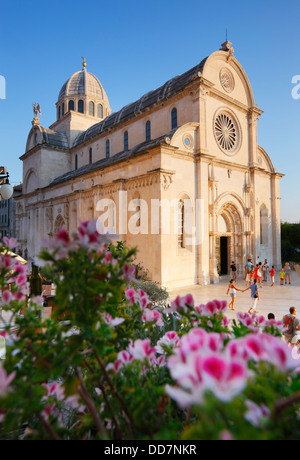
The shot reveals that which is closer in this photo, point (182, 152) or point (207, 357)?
point (207, 357)

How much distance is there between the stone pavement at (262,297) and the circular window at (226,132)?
31.5 feet

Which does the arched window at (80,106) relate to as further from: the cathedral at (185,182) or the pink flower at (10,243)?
the pink flower at (10,243)

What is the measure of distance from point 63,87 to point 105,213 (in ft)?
83.3

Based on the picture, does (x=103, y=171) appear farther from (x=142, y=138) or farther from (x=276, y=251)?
Result: (x=276, y=251)

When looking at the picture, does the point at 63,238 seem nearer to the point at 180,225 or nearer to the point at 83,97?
the point at 180,225

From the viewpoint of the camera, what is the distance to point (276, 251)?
73.4ft

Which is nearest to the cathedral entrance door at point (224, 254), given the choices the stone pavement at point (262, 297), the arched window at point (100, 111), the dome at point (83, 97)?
the stone pavement at point (262, 297)

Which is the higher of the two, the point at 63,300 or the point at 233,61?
the point at 233,61

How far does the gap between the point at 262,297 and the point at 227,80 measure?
1509 cm

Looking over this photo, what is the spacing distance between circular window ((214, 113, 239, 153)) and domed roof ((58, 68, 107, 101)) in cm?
2103

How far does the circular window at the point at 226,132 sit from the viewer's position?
18047mm

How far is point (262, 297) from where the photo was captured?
1232 centimetres

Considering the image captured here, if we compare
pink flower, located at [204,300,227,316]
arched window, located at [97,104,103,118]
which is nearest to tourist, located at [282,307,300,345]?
pink flower, located at [204,300,227,316]

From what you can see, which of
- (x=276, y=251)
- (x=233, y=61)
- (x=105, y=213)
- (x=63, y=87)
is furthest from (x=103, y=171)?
(x=63, y=87)
